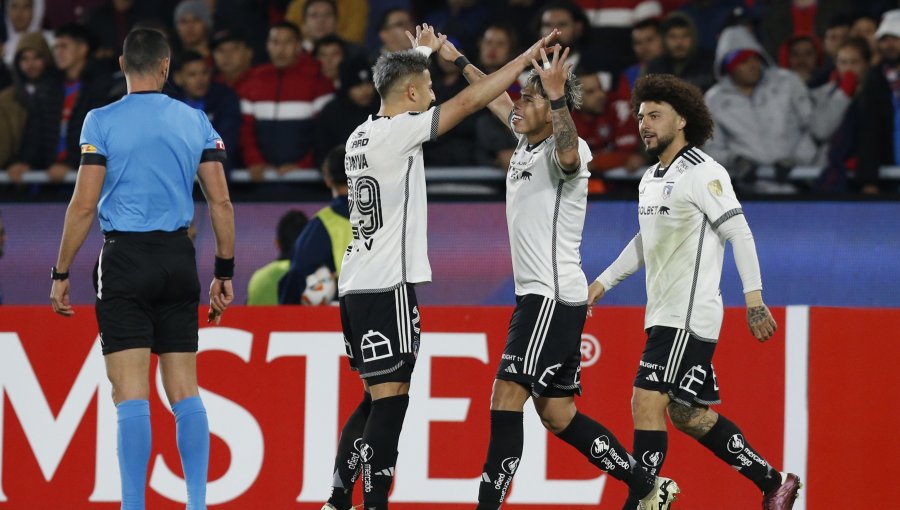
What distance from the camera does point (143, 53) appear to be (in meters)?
6.34

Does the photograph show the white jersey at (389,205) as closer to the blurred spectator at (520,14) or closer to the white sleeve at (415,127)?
the white sleeve at (415,127)

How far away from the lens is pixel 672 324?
6770mm

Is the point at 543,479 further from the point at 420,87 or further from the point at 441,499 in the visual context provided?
the point at 420,87

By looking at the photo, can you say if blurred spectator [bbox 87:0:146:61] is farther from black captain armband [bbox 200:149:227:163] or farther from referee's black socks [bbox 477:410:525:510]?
referee's black socks [bbox 477:410:525:510]

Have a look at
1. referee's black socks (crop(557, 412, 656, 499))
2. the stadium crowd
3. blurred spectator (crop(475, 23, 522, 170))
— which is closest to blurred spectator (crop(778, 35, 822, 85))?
the stadium crowd

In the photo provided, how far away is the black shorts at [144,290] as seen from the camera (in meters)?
6.20

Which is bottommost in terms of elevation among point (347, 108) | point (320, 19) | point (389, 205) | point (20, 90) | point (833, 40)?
A: point (389, 205)

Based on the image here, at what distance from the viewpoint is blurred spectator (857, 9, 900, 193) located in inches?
399

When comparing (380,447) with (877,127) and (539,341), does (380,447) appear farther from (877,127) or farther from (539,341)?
(877,127)

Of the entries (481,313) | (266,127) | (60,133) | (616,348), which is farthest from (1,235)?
(616,348)

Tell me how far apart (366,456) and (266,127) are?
5.15 meters

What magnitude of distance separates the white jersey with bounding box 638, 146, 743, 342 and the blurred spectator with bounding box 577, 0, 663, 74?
14.8 ft

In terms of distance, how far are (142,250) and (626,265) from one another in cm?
253

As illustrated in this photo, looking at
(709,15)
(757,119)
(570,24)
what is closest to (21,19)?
(570,24)
